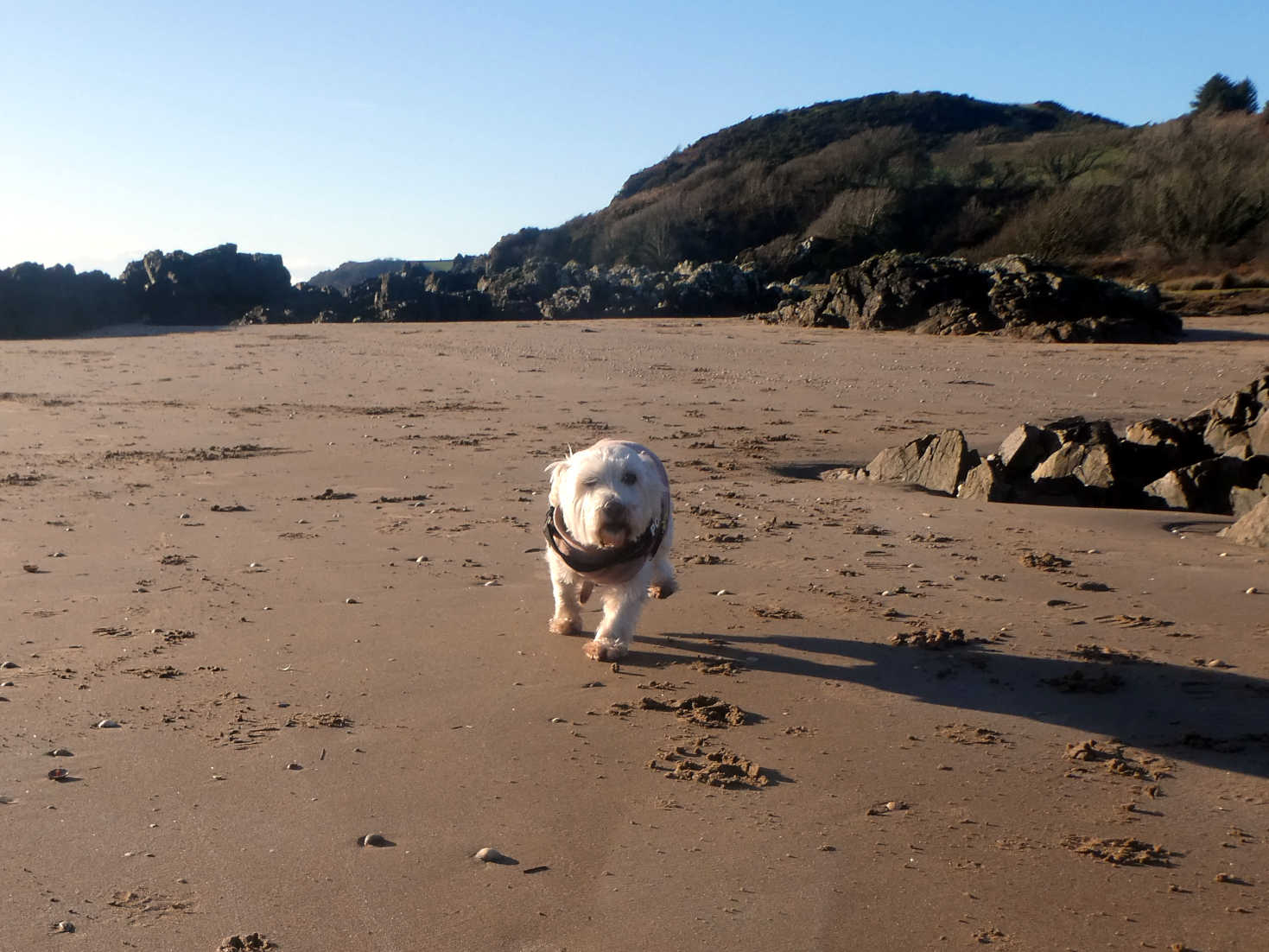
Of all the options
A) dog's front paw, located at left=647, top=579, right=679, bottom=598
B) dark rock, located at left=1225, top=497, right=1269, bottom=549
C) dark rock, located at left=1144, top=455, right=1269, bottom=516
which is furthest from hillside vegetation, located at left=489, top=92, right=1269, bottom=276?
dog's front paw, located at left=647, top=579, right=679, bottom=598

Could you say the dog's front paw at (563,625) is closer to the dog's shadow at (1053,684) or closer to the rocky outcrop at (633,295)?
the dog's shadow at (1053,684)

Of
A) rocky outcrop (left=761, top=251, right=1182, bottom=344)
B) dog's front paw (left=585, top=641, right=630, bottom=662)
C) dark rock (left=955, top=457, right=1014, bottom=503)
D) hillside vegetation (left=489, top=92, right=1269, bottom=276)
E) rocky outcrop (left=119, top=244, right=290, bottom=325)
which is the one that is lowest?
dog's front paw (left=585, top=641, right=630, bottom=662)

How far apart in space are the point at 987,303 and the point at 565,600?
1744 centimetres

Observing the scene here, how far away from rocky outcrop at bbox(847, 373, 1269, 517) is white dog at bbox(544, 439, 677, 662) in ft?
12.8

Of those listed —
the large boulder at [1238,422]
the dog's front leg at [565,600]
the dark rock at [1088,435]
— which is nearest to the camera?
the dog's front leg at [565,600]

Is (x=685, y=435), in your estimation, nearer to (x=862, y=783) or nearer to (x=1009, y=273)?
(x=862, y=783)

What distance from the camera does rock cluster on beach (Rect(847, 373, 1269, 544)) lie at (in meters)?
8.55

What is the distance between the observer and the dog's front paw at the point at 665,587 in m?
5.87

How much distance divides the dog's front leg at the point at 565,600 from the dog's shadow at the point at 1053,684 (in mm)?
321

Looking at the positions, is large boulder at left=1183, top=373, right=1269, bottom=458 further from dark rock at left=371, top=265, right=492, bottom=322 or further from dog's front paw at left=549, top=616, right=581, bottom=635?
dark rock at left=371, top=265, right=492, bottom=322

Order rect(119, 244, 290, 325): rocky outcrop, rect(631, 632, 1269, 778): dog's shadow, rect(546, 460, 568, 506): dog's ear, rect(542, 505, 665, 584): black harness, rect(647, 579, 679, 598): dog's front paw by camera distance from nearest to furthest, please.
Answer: rect(631, 632, 1269, 778): dog's shadow, rect(542, 505, 665, 584): black harness, rect(546, 460, 568, 506): dog's ear, rect(647, 579, 679, 598): dog's front paw, rect(119, 244, 290, 325): rocky outcrop

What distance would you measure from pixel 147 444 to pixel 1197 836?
950cm

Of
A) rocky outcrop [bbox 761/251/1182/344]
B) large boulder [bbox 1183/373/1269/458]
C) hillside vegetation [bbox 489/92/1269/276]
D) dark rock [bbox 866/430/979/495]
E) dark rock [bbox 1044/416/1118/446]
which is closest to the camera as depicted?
dark rock [bbox 866/430/979/495]

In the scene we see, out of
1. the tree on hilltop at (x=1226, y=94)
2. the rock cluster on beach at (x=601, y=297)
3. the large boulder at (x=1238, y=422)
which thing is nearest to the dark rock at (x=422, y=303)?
the rock cluster on beach at (x=601, y=297)
